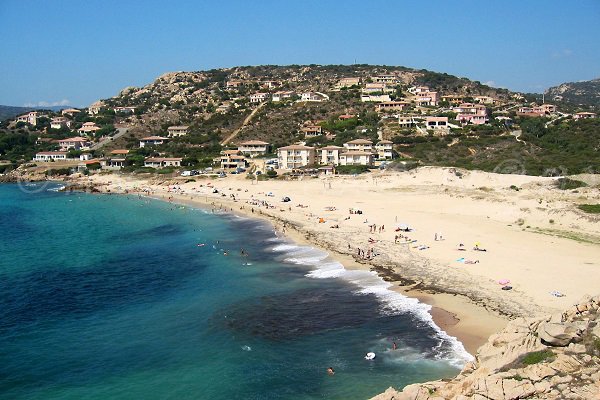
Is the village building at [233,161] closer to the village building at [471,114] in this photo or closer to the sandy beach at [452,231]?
the sandy beach at [452,231]

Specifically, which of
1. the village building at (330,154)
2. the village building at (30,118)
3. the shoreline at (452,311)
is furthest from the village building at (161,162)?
the village building at (30,118)

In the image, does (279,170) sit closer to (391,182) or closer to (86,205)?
(391,182)

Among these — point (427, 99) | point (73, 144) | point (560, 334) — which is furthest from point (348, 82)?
point (560, 334)

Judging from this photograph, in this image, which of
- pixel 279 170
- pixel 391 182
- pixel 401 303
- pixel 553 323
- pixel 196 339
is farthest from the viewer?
pixel 279 170

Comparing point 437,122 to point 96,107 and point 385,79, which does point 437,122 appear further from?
point 96,107

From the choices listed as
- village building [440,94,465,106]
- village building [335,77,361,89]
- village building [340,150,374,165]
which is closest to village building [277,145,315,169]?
village building [340,150,374,165]

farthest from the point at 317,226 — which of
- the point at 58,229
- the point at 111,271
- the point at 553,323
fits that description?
the point at 553,323
